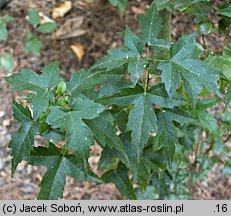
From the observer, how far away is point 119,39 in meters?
3.34

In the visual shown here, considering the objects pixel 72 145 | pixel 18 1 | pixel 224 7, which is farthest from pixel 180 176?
pixel 18 1

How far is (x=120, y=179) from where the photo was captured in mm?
1580

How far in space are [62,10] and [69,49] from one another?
0.36 m

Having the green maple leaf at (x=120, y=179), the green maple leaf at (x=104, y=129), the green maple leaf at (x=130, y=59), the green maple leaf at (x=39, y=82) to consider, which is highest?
the green maple leaf at (x=130, y=59)

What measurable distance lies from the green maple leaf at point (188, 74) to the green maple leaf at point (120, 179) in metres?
0.42

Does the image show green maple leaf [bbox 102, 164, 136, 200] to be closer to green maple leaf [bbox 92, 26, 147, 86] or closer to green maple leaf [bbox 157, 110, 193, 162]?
green maple leaf [bbox 157, 110, 193, 162]

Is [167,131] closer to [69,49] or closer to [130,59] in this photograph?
[130,59]

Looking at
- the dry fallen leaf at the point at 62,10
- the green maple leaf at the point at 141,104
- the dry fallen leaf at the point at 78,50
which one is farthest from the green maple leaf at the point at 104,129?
the dry fallen leaf at the point at 62,10

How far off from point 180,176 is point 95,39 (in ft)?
4.62

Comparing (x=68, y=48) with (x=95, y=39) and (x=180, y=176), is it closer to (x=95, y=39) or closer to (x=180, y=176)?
(x=95, y=39)

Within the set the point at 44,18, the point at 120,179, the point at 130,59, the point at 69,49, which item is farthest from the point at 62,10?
the point at 130,59

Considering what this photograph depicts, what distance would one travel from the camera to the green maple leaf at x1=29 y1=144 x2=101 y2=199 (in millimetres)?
1331

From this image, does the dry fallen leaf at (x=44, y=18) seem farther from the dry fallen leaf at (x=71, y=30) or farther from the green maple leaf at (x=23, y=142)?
the green maple leaf at (x=23, y=142)

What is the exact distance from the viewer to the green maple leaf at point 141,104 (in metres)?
1.24
